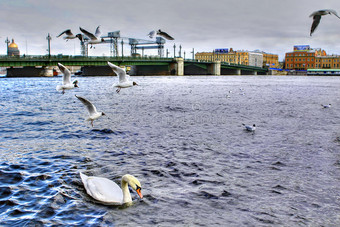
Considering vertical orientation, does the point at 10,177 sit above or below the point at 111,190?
below

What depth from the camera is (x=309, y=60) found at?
167500mm

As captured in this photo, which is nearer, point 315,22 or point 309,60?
point 315,22

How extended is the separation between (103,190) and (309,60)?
176713mm

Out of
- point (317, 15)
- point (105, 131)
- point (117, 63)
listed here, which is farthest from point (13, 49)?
point (317, 15)

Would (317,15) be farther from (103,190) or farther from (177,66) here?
(177,66)

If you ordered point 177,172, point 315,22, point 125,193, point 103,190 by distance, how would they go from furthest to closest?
point 315,22 → point 177,172 → point 103,190 → point 125,193

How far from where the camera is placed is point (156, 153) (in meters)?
9.68

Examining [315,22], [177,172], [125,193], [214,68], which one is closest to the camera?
[125,193]

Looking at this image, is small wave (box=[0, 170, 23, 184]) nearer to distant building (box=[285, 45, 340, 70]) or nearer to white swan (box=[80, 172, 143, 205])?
white swan (box=[80, 172, 143, 205])

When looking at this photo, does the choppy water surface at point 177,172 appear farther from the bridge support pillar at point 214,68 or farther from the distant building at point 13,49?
the distant building at point 13,49

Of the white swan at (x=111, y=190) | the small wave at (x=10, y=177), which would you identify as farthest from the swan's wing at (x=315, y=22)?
the small wave at (x=10, y=177)

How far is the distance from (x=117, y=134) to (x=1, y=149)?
12.8 feet

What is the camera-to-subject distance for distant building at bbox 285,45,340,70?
545 ft

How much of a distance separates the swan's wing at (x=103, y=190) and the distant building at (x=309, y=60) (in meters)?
Answer: 176
